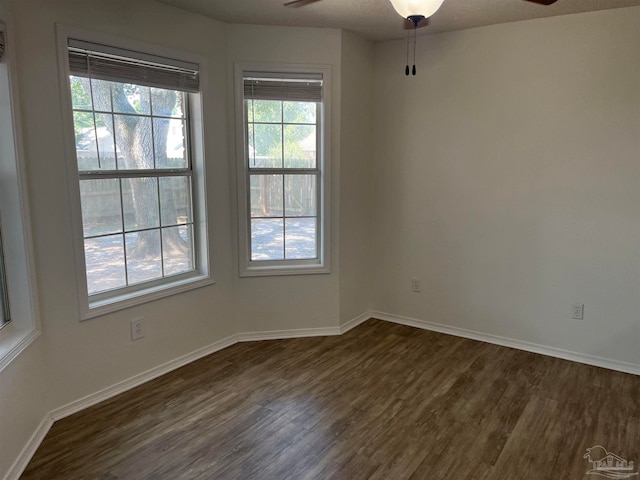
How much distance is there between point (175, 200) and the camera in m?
3.25

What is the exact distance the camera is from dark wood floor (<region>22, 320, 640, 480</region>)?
7.34 feet

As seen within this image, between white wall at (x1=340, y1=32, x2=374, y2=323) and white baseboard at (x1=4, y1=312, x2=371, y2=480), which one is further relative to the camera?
white wall at (x1=340, y1=32, x2=374, y2=323)

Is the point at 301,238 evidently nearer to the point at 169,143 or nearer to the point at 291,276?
the point at 291,276

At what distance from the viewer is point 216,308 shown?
3.54m

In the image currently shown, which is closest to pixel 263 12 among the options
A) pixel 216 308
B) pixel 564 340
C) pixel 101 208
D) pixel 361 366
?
pixel 101 208

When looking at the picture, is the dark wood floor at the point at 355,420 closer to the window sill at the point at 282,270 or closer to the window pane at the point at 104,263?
the window sill at the point at 282,270

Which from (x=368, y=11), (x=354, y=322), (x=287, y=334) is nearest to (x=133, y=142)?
(x=368, y=11)

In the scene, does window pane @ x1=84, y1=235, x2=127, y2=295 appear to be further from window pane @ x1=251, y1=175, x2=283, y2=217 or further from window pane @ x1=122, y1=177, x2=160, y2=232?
window pane @ x1=251, y1=175, x2=283, y2=217

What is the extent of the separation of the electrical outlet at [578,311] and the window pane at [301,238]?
199 cm

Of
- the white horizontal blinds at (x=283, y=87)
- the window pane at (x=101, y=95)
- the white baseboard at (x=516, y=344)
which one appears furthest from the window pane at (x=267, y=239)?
the window pane at (x=101, y=95)

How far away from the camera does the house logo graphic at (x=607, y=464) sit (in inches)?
85.5

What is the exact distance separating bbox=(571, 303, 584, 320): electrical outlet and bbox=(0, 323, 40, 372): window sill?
137 inches

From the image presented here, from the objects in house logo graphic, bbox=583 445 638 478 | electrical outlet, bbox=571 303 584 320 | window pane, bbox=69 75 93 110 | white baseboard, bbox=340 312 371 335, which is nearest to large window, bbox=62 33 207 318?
window pane, bbox=69 75 93 110

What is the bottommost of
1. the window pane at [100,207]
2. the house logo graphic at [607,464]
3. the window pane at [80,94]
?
the house logo graphic at [607,464]
